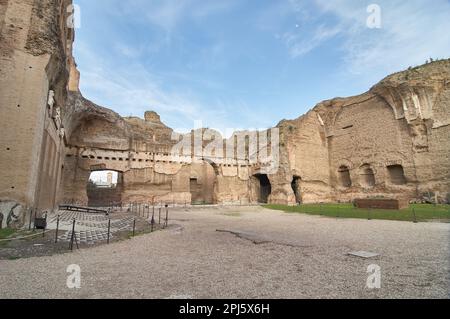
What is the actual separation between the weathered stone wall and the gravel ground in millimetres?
4712

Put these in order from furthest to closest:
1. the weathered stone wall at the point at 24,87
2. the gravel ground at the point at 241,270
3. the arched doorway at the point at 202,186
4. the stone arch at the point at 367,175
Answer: the arched doorway at the point at 202,186
the stone arch at the point at 367,175
the weathered stone wall at the point at 24,87
the gravel ground at the point at 241,270

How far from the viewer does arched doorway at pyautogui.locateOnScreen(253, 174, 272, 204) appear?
2663 centimetres

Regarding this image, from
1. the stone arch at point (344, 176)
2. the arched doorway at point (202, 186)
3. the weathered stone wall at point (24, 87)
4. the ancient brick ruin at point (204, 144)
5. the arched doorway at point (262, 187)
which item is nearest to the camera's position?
the weathered stone wall at point (24, 87)

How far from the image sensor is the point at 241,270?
144 inches

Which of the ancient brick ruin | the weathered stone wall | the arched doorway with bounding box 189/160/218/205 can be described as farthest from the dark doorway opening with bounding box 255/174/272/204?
the weathered stone wall

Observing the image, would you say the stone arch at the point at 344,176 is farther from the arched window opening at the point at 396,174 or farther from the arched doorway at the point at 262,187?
the arched doorway at the point at 262,187

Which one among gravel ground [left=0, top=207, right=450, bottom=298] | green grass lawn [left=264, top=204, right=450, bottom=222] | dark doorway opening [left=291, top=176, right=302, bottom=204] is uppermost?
dark doorway opening [left=291, top=176, right=302, bottom=204]

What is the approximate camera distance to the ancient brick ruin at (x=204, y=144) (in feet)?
27.3

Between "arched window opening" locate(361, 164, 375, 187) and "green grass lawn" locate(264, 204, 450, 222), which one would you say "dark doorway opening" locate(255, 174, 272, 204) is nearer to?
"arched window opening" locate(361, 164, 375, 187)

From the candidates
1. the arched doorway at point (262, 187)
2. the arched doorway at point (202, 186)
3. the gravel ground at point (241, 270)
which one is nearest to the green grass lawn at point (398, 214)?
the gravel ground at point (241, 270)

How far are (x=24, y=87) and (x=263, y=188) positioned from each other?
74.1 ft

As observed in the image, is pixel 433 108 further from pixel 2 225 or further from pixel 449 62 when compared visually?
pixel 2 225
